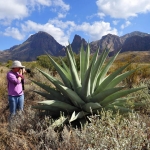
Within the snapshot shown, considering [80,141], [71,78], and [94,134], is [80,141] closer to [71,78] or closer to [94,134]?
[94,134]

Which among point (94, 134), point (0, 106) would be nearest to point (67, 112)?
point (94, 134)

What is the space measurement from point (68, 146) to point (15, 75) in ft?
10.4

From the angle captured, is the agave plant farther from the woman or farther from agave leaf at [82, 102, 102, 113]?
the woman

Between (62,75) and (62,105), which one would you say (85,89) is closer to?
(62,105)

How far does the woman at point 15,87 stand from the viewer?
17.9 ft

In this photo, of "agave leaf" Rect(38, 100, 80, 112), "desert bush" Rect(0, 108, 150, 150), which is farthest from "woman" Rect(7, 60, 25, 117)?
"agave leaf" Rect(38, 100, 80, 112)

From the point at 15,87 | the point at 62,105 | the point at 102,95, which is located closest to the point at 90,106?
the point at 102,95

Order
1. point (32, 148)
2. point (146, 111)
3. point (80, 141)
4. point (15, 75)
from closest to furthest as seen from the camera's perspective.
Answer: point (80, 141)
point (32, 148)
point (146, 111)
point (15, 75)

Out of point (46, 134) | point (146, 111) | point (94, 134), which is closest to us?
point (94, 134)

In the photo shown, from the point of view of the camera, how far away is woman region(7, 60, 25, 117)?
17.9 ft

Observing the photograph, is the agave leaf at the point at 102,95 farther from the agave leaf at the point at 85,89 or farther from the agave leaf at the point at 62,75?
the agave leaf at the point at 62,75

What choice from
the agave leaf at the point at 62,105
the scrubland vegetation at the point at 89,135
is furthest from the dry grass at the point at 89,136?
the agave leaf at the point at 62,105

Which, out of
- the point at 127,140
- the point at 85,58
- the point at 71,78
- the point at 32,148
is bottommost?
the point at 32,148

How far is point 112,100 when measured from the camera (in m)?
4.20
